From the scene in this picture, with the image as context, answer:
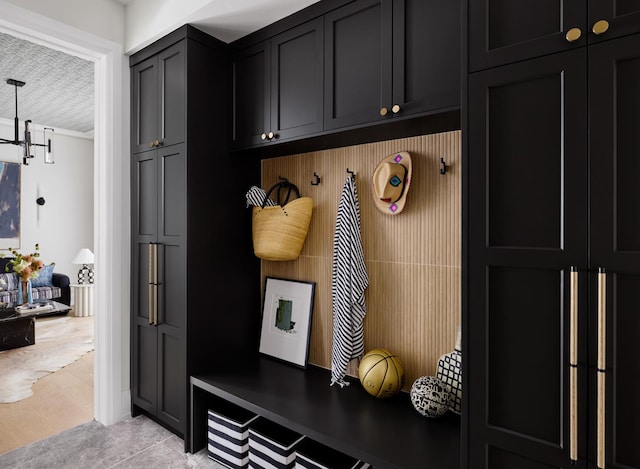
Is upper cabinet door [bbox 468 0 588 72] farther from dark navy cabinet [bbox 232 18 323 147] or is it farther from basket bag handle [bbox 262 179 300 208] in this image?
basket bag handle [bbox 262 179 300 208]

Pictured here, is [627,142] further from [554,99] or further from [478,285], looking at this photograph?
[478,285]

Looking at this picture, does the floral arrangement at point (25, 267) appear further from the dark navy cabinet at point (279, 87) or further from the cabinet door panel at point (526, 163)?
the cabinet door panel at point (526, 163)

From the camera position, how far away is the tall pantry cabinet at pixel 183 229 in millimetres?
2277

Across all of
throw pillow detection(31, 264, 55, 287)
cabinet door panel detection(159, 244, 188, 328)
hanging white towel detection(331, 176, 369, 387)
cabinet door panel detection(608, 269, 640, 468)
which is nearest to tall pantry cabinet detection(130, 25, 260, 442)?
cabinet door panel detection(159, 244, 188, 328)

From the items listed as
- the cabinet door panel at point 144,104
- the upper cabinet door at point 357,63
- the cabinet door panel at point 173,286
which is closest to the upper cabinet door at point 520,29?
the upper cabinet door at point 357,63

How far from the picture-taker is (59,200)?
21.0 feet

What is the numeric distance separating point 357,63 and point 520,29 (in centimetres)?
78

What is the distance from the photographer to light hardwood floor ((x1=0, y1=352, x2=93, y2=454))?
249 cm

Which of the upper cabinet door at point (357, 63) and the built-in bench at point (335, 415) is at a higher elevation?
the upper cabinet door at point (357, 63)

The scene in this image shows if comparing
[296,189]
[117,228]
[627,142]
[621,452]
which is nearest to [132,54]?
[117,228]

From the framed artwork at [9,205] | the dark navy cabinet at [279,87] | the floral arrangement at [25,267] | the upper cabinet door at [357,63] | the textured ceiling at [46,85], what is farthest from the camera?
the framed artwork at [9,205]

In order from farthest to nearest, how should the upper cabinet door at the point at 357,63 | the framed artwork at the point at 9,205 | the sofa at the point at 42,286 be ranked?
the framed artwork at the point at 9,205 < the sofa at the point at 42,286 < the upper cabinet door at the point at 357,63

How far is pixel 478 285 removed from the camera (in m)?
1.28

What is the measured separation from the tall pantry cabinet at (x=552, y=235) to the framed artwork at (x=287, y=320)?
1244 millimetres
